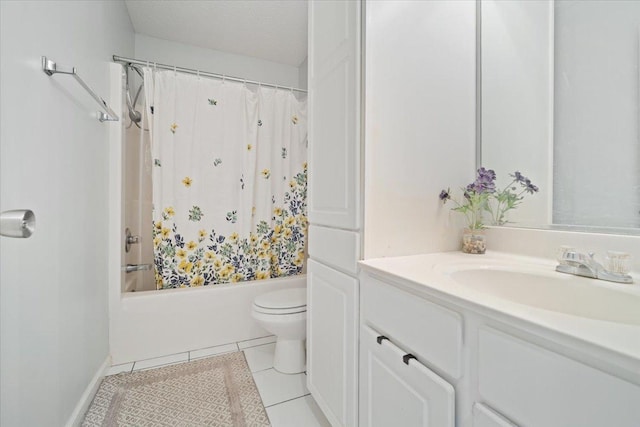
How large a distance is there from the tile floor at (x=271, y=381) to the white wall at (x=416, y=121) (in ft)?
2.95

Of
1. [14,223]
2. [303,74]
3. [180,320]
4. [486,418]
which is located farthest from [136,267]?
[303,74]

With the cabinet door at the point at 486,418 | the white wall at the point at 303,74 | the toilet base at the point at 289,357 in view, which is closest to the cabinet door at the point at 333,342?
the toilet base at the point at 289,357

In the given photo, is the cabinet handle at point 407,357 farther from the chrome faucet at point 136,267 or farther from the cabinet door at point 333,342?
the chrome faucet at point 136,267

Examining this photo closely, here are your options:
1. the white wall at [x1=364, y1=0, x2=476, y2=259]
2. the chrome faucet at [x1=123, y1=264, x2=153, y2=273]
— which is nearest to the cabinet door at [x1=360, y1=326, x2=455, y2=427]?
the white wall at [x1=364, y1=0, x2=476, y2=259]

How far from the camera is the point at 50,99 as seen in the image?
100 centimetres

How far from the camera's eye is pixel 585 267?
72 centimetres

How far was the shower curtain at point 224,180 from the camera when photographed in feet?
6.04

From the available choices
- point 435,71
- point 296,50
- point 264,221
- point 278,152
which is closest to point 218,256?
point 264,221

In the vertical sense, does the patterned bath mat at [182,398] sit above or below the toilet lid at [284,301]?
below

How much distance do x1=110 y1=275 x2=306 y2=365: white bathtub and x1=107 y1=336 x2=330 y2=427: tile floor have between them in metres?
0.05

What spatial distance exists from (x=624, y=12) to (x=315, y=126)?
105 centimetres

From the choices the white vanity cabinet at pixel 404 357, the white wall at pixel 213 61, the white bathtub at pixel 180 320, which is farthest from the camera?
the white wall at pixel 213 61

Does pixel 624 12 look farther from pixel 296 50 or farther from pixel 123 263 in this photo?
pixel 123 263

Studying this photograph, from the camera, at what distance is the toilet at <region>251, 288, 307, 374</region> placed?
150 centimetres
